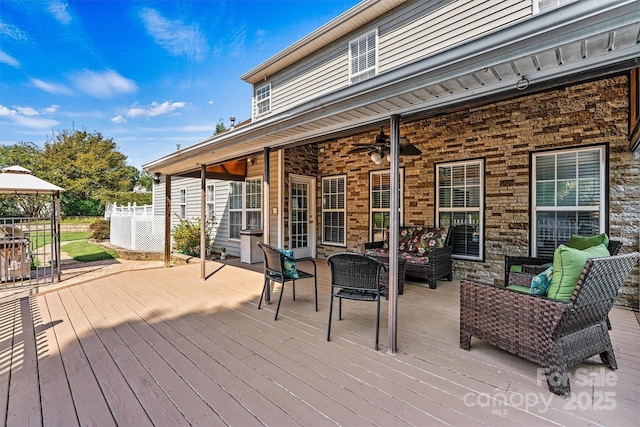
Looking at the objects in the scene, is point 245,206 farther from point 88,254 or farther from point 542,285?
point 542,285

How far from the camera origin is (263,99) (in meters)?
9.41

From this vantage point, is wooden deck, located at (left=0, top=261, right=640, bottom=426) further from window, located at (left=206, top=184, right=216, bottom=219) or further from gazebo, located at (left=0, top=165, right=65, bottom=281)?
window, located at (left=206, top=184, right=216, bottom=219)

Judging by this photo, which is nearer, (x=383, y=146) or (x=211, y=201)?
(x=383, y=146)

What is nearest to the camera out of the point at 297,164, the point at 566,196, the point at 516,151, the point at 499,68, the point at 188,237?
the point at 499,68

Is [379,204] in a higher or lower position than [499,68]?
lower

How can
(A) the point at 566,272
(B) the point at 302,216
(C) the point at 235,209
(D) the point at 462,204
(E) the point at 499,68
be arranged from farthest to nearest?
(C) the point at 235,209
(B) the point at 302,216
(D) the point at 462,204
(A) the point at 566,272
(E) the point at 499,68

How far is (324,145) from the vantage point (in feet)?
26.3

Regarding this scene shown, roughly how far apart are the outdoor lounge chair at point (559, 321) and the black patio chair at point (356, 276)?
0.91 m

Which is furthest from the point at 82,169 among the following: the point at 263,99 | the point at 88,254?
the point at 263,99

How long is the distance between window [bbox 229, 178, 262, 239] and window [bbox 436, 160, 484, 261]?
14.8 feet

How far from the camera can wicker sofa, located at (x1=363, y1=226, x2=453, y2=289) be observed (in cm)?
495

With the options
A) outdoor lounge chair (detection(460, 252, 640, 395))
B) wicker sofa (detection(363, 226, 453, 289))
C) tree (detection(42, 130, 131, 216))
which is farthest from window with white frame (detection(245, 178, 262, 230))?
tree (detection(42, 130, 131, 216))

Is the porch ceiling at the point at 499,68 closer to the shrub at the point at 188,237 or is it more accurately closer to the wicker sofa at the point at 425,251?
the wicker sofa at the point at 425,251

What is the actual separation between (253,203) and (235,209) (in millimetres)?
941
